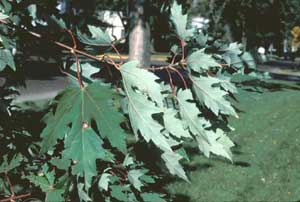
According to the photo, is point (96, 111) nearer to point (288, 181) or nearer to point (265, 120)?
point (288, 181)

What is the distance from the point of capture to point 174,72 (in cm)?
152

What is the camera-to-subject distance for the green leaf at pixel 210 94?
150cm

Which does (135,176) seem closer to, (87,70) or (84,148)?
(87,70)

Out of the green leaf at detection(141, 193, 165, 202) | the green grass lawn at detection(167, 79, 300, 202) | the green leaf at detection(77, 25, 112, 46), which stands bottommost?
the green grass lawn at detection(167, 79, 300, 202)

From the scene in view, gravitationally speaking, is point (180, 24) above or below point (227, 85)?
above

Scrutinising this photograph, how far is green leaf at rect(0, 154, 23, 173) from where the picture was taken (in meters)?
1.97

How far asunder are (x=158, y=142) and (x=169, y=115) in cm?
16

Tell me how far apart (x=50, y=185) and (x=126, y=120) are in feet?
2.30

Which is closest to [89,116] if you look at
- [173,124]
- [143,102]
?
[143,102]

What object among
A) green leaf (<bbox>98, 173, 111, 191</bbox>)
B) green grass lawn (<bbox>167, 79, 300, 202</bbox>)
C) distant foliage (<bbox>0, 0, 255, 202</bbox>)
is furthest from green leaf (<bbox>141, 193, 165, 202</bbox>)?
green grass lawn (<bbox>167, 79, 300, 202</bbox>)

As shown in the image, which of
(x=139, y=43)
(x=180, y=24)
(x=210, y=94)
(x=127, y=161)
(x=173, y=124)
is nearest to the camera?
(x=173, y=124)

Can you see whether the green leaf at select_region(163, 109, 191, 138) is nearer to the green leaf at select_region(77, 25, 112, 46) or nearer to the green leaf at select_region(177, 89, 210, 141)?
the green leaf at select_region(177, 89, 210, 141)

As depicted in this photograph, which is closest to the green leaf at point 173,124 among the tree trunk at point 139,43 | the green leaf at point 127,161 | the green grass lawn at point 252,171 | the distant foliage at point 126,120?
the distant foliage at point 126,120

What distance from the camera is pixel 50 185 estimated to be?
1.74m
